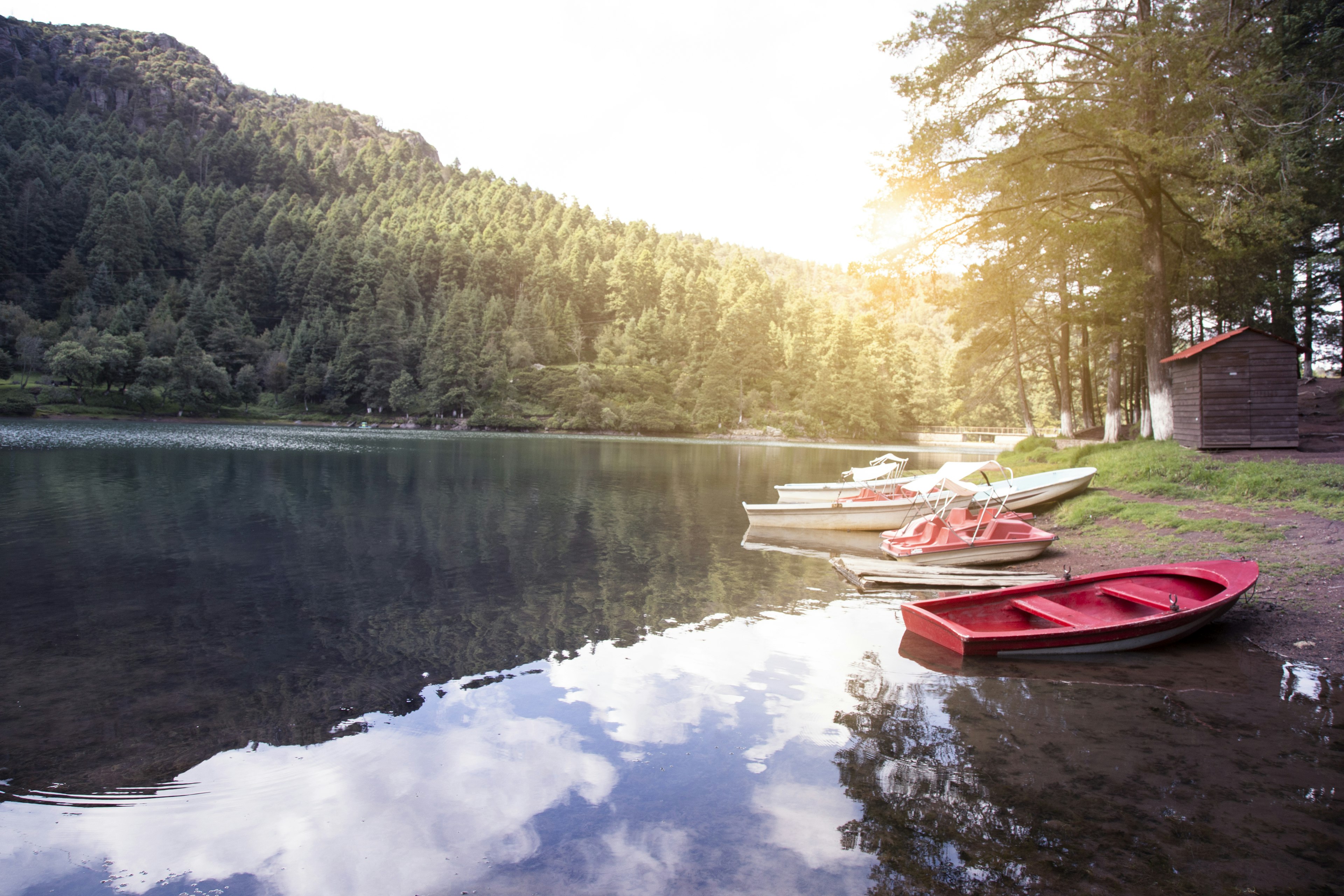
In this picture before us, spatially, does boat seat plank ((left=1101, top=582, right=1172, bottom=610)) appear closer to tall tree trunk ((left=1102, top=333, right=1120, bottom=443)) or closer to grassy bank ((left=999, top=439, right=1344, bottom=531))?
grassy bank ((left=999, top=439, right=1344, bottom=531))

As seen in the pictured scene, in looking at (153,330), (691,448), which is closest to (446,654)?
(691,448)

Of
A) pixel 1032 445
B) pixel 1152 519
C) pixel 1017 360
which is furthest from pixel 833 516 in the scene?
pixel 1017 360

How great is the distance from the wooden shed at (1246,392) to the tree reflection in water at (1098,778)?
13.2 m

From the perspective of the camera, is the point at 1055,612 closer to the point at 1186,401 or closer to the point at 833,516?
the point at 833,516

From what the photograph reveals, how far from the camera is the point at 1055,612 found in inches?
356

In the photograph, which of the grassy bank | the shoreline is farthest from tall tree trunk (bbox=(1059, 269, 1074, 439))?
the shoreline

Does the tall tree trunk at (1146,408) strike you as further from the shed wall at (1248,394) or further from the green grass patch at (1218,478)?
the shed wall at (1248,394)

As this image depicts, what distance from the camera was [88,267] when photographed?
100562 millimetres

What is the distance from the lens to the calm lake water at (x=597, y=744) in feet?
14.9

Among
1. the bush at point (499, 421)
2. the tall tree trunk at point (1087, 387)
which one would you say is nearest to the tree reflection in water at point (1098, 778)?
the tall tree trunk at point (1087, 387)

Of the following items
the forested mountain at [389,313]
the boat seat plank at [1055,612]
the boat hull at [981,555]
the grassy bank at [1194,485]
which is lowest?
the boat hull at [981,555]

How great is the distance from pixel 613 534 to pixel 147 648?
1087 centimetres

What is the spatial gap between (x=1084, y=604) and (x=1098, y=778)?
4814 millimetres

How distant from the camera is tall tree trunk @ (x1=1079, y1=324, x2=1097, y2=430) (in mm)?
35859
